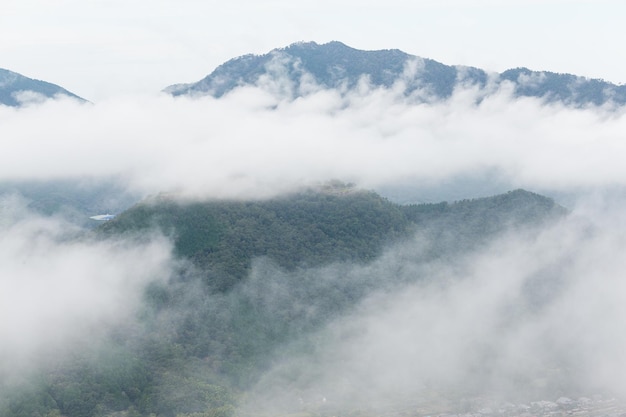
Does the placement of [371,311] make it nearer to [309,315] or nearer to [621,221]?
[309,315]

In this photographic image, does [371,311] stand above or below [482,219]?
below

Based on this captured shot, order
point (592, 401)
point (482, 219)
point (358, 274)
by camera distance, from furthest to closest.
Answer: point (482, 219) < point (358, 274) < point (592, 401)

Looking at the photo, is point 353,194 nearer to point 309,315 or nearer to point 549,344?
point 309,315

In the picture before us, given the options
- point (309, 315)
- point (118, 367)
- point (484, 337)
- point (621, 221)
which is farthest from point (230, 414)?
point (621, 221)

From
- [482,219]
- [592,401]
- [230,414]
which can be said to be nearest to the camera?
[230,414]

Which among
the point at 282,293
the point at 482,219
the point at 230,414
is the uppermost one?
the point at 482,219

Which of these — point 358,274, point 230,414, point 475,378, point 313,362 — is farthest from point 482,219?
point 230,414

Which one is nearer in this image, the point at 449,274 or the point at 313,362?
the point at 313,362
